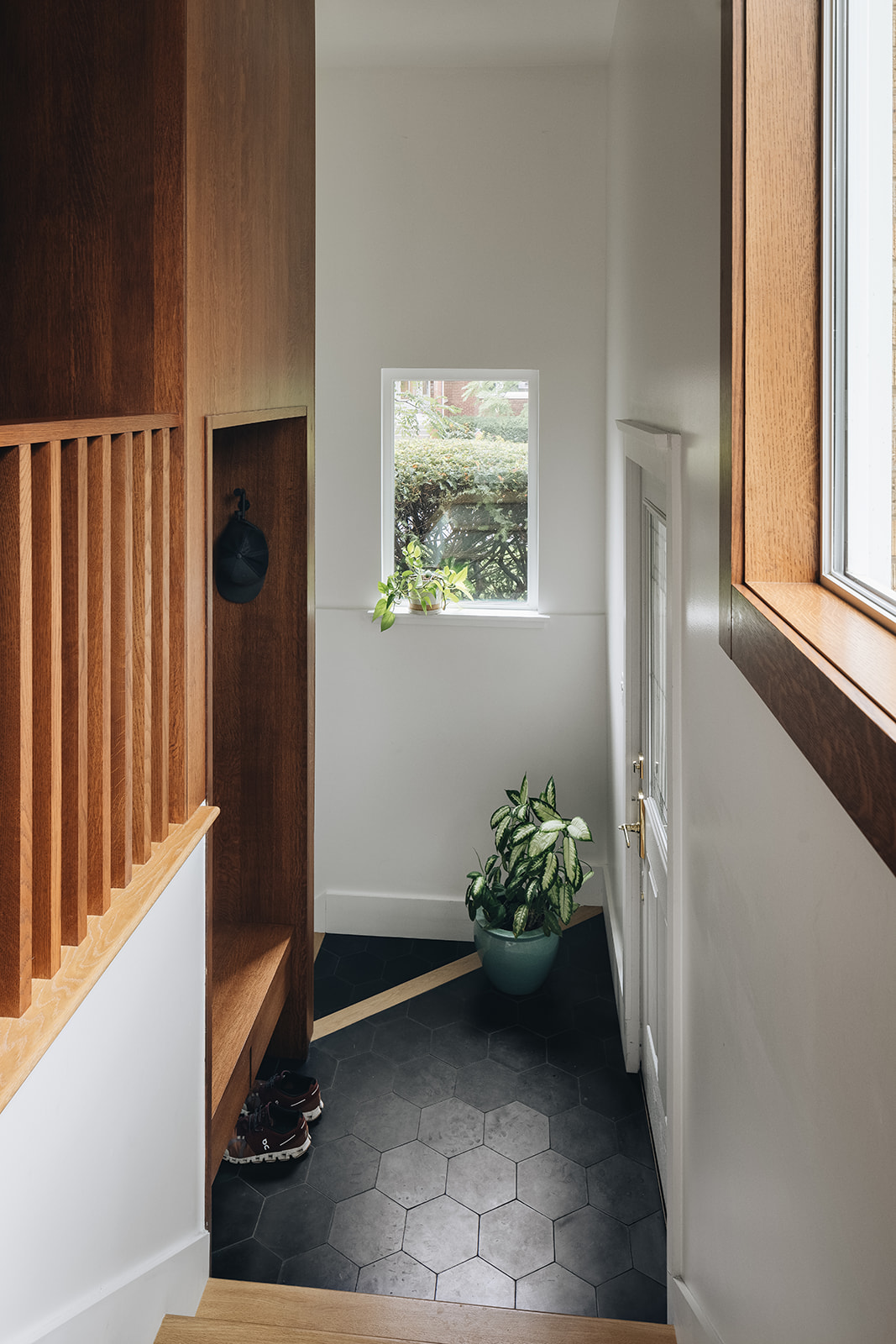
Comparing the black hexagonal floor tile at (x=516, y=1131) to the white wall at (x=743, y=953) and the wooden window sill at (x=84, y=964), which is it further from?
the wooden window sill at (x=84, y=964)

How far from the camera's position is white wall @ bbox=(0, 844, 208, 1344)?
136cm

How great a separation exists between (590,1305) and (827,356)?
2.13 m

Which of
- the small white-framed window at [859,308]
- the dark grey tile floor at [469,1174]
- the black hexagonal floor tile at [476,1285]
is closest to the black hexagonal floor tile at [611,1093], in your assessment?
the dark grey tile floor at [469,1174]

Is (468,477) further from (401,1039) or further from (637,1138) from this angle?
(637,1138)

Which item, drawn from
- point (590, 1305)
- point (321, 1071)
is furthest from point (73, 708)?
point (321, 1071)

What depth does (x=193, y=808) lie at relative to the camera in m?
2.15

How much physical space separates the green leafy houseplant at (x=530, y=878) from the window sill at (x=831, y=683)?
93.2 inches

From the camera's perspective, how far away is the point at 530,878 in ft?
11.9

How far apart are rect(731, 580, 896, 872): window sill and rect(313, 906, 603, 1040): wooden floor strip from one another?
2622 mm

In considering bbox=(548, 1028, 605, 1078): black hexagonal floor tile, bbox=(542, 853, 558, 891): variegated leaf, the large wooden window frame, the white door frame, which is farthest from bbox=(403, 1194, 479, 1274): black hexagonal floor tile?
the large wooden window frame

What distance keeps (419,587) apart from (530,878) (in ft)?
4.01

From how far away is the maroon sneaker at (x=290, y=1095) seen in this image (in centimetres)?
292

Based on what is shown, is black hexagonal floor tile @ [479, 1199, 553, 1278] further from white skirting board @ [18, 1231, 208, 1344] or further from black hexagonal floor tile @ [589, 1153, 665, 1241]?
white skirting board @ [18, 1231, 208, 1344]

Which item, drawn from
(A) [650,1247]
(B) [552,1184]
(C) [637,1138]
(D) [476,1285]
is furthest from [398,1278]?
(C) [637,1138]
